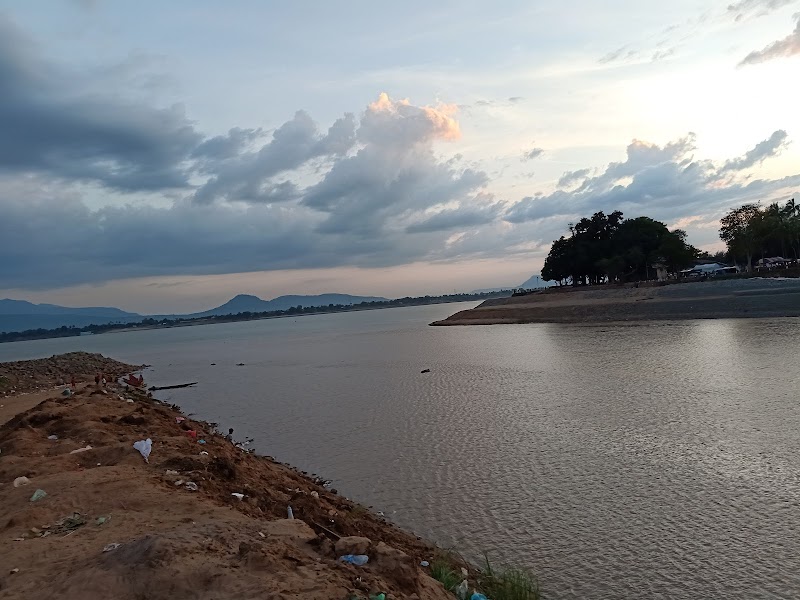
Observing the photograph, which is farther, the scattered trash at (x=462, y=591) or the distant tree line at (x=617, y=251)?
the distant tree line at (x=617, y=251)

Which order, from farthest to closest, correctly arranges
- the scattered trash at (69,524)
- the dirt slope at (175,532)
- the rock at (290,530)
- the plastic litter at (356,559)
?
the scattered trash at (69,524), the rock at (290,530), the plastic litter at (356,559), the dirt slope at (175,532)

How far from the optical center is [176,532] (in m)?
6.14

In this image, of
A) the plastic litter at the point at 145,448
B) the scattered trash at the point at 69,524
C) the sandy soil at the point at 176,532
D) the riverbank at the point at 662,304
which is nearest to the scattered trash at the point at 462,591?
the sandy soil at the point at 176,532

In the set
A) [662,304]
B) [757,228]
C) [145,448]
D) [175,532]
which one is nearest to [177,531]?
[175,532]

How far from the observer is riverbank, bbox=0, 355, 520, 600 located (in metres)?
5.20

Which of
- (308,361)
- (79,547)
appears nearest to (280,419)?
(79,547)

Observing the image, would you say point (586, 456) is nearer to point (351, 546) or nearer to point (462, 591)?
point (462, 591)

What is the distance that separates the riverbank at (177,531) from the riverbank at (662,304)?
4703cm

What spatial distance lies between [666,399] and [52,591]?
1892 centimetres

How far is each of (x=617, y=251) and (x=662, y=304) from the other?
33.8 m

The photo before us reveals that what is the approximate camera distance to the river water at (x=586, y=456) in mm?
8414

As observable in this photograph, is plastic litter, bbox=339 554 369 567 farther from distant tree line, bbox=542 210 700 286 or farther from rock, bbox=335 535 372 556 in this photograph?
distant tree line, bbox=542 210 700 286

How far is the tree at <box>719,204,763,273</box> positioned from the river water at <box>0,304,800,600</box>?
44746mm

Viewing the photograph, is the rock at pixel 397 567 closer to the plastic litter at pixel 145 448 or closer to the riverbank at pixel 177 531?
the riverbank at pixel 177 531
